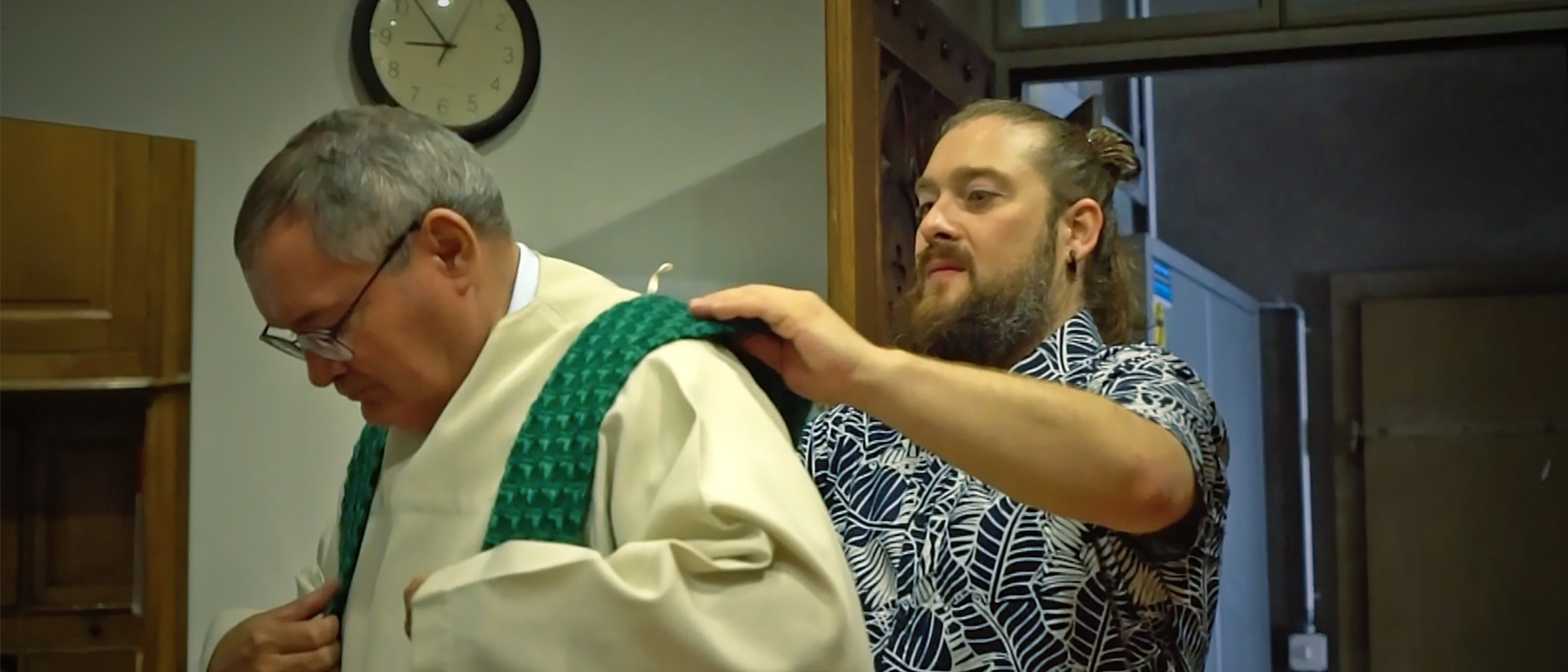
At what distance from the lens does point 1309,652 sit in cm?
407

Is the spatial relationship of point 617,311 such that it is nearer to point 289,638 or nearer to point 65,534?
point 289,638

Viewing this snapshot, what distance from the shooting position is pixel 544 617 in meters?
0.81

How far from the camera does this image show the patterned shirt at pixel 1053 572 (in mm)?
1246

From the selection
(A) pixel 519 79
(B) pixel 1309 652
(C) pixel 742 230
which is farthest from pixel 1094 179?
(B) pixel 1309 652

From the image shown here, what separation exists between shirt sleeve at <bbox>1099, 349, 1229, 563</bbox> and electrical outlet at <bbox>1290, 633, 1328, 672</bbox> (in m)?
3.04

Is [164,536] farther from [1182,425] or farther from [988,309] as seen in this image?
[1182,425]

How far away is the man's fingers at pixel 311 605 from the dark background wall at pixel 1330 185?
334 centimetres

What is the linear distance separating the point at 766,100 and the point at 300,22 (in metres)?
0.89

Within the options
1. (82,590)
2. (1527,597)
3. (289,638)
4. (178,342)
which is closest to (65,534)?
(82,590)

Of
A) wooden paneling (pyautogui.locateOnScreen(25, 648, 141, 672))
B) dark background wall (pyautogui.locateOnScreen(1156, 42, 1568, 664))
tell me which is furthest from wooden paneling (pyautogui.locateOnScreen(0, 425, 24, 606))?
dark background wall (pyautogui.locateOnScreen(1156, 42, 1568, 664))

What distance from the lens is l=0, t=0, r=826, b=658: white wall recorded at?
2.44m

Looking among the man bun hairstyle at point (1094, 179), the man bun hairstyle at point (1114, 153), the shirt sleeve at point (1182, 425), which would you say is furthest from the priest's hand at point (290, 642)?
the man bun hairstyle at point (1114, 153)

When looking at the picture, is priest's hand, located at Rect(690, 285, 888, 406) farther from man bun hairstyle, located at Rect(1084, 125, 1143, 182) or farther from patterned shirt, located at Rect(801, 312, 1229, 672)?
man bun hairstyle, located at Rect(1084, 125, 1143, 182)

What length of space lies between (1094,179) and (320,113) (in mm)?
1596
